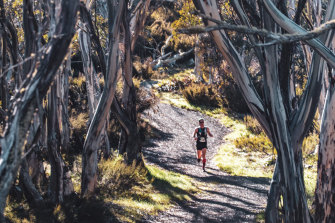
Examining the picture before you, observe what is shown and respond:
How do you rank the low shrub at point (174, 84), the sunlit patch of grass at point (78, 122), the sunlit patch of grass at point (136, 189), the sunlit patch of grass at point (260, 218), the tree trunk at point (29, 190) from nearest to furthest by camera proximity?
the tree trunk at point (29, 190) → the sunlit patch of grass at point (260, 218) → the sunlit patch of grass at point (136, 189) → the sunlit patch of grass at point (78, 122) → the low shrub at point (174, 84)

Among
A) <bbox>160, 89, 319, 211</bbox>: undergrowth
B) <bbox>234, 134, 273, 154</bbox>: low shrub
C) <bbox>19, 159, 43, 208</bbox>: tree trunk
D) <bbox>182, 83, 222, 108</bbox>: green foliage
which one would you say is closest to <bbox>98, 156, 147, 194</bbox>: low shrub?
<bbox>19, 159, 43, 208</bbox>: tree trunk

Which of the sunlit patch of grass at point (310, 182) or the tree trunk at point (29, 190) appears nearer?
the tree trunk at point (29, 190)

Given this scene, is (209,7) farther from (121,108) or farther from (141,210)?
(121,108)

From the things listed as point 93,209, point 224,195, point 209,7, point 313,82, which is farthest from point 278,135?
point 224,195

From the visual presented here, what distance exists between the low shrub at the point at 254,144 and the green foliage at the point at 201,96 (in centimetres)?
633

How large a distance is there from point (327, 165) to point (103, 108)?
367cm

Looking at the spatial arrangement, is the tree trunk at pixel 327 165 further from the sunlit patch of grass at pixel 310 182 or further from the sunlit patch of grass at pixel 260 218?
the sunlit patch of grass at pixel 310 182

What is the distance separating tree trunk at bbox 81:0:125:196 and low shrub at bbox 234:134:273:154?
Result: 26.9 feet

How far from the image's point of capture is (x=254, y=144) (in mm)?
14883

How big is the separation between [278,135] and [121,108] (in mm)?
5080

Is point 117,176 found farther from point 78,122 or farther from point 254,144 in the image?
point 254,144

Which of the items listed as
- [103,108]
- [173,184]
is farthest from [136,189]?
[103,108]

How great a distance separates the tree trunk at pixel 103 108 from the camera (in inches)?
277

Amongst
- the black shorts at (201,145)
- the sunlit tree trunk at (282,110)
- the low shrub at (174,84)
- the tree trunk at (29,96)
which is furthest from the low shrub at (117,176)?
the low shrub at (174,84)
